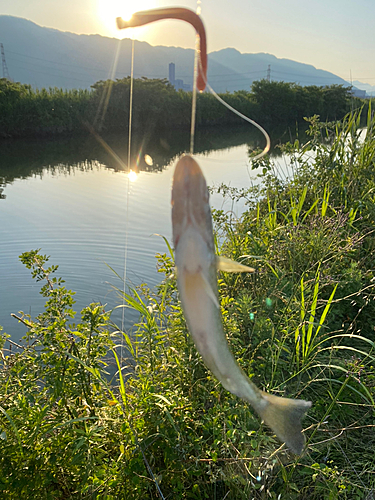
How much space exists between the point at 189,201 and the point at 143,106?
26.8 meters

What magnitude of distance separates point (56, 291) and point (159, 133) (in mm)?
23377

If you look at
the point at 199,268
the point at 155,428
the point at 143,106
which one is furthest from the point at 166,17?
the point at 143,106

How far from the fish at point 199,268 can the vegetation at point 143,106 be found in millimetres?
21018

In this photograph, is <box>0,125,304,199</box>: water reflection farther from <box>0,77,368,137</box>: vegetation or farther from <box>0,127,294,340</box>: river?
<box>0,77,368,137</box>: vegetation

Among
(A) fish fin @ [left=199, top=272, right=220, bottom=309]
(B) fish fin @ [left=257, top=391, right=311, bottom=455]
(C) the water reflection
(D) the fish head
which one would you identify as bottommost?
(C) the water reflection

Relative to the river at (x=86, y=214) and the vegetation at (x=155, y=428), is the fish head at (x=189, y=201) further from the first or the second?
the vegetation at (x=155, y=428)

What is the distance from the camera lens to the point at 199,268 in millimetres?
887

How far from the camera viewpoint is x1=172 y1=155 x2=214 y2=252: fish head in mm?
789

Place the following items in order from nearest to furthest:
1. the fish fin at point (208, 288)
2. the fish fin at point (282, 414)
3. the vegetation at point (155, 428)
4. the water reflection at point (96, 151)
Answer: the fish fin at point (208, 288), the fish fin at point (282, 414), the vegetation at point (155, 428), the water reflection at point (96, 151)

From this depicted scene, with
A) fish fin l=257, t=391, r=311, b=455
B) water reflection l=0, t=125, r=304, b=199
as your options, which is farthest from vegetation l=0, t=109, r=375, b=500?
water reflection l=0, t=125, r=304, b=199

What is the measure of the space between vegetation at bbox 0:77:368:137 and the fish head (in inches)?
830

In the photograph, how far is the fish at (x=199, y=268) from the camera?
805 mm

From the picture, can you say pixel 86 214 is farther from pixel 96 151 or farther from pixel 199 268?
pixel 96 151

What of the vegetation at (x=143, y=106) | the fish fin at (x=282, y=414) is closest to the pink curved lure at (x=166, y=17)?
the fish fin at (x=282, y=414)
